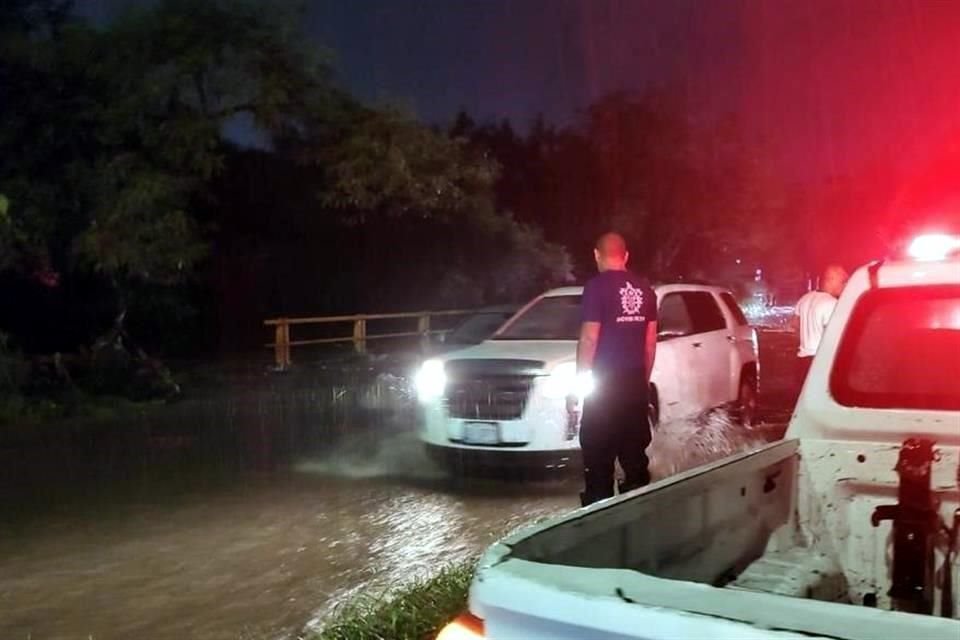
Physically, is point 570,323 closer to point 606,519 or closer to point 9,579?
point 9,579

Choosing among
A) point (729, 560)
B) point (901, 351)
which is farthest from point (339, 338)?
point (729, 560)

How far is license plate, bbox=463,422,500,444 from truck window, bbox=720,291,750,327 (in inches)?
153

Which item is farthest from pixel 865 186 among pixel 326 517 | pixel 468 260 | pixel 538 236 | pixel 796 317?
pixel 326 517

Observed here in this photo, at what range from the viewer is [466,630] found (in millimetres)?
2246

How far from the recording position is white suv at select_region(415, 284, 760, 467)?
9.07 m

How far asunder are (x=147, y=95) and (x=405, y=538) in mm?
10333

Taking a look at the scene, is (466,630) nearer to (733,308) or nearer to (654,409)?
(654,409)

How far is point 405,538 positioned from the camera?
7.87 m

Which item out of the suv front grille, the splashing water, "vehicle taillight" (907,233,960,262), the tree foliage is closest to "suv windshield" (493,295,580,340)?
the suv front grille

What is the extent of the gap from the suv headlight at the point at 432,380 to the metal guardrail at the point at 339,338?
31.9 feet

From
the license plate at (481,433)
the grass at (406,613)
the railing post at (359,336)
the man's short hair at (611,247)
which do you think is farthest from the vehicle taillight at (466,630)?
the railing post at (359,336)

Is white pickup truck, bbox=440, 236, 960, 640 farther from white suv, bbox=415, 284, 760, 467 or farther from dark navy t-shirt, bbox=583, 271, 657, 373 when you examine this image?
white suv, bbox=415, 284, 760, 467

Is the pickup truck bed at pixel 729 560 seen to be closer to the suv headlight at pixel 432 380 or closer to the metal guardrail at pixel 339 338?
the suv headlight at pixel 432 380

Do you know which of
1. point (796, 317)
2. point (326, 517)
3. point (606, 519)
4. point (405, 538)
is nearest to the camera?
point (606, 519)
